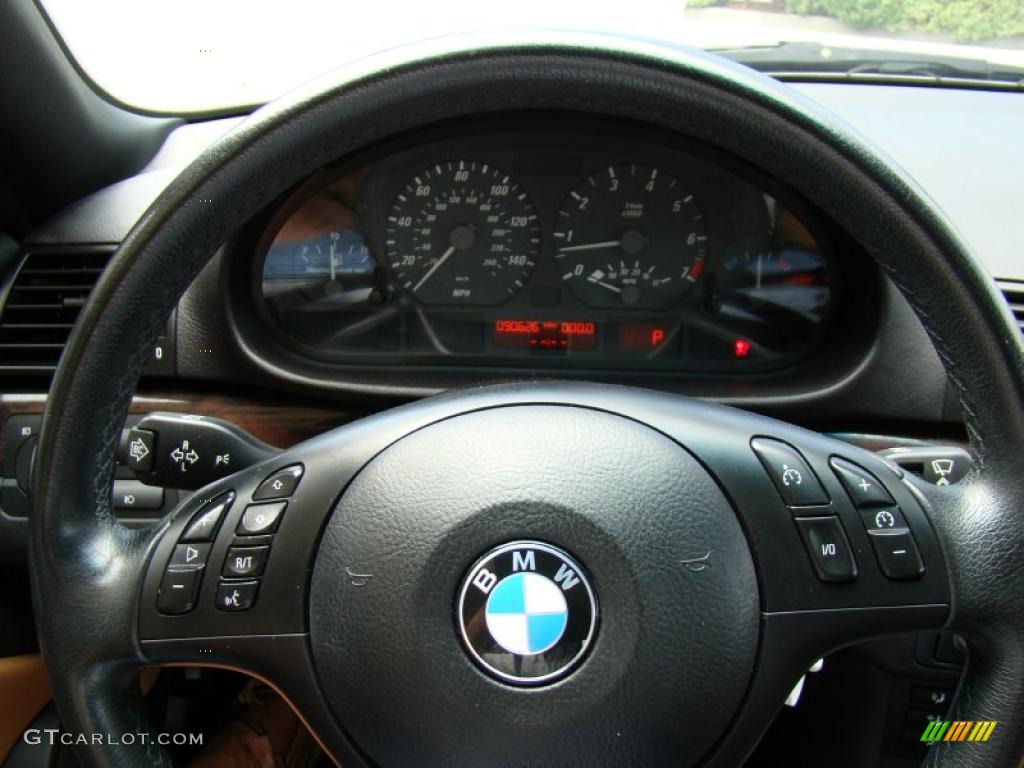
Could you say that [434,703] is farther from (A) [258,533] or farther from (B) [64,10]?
(B) [64,10]

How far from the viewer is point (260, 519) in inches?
46.2

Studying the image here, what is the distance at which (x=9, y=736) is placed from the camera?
207cm

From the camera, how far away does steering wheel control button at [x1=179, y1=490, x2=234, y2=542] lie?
1167mm

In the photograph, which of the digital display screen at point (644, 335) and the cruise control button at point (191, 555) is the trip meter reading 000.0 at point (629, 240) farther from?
the cruise control button at point (191, 555)

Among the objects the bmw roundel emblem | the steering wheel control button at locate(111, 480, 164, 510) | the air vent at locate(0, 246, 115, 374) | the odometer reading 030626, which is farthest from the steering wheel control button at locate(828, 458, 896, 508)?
the air vent at locate(0, 246, 115, 374)

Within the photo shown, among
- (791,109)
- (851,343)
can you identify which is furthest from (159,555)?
(851,343)

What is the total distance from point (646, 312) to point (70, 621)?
150 centimetres

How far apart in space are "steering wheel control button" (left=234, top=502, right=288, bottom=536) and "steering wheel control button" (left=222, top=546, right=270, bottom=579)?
0.8 inches

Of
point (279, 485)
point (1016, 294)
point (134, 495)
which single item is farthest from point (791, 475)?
point (134, 495)

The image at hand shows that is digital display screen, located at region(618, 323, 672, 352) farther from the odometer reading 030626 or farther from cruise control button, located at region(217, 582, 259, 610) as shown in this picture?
cruise control button, located at region(217, 582, 259, 610)

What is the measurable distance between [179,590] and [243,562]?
71mm

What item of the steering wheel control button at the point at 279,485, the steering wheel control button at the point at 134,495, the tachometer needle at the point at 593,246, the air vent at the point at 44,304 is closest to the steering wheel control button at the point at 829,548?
the steering wheel control button at the point at 279,485

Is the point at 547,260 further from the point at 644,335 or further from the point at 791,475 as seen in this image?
the point at 791,475

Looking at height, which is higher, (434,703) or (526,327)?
(526,327)
